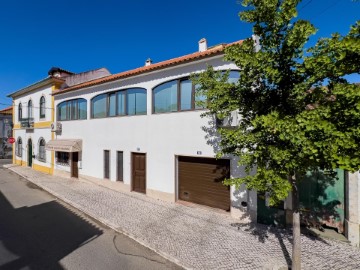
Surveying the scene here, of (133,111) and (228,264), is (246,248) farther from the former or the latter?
(133,111)

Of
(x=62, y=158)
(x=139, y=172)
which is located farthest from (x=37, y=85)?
(x=139, y=172)

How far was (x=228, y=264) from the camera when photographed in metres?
5.17

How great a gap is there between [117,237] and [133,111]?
6.49m

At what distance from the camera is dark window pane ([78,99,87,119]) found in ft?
47.4

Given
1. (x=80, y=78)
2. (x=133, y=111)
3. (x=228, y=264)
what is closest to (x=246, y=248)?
(x=228, y=264)

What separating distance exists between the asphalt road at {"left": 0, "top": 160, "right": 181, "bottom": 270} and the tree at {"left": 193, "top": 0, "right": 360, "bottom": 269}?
347 centimetres

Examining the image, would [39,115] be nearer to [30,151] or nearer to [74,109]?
[30,151]

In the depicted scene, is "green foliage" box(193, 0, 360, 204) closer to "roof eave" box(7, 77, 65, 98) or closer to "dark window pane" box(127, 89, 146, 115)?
"dark window pane" box(127, 89, 146, 115)

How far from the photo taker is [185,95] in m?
9.27

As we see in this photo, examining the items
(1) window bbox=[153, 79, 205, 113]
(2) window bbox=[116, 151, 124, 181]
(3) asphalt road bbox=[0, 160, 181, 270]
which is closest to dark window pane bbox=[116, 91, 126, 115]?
(2) window bbox=[116, 151, 124, 181]

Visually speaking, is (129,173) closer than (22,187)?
Yes

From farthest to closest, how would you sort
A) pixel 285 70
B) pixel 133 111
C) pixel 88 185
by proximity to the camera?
pixel 88 185
pixel 133 111
pixel 285 70

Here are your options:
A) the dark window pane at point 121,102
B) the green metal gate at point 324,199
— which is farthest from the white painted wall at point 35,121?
the green metal gate at point 324,199

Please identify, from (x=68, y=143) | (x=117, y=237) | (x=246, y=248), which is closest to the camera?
(x=246, y=248)
